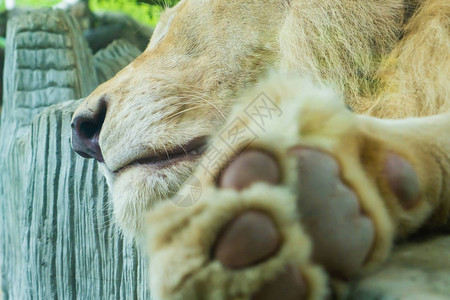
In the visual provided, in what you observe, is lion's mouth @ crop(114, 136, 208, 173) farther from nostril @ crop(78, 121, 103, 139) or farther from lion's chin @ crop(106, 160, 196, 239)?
nostril @ crop(78, 121, 103, 139)

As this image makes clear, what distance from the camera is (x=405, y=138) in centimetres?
105

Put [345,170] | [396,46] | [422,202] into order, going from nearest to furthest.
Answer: [345,170]
[422,202]
[396,46]

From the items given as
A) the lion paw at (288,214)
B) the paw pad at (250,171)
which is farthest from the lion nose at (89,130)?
the paw pad at (250,171)

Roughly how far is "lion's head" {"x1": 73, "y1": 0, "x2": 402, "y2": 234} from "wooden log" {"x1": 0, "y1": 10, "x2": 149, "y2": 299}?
0.35m

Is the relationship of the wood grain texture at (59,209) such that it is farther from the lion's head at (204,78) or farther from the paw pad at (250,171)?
the lion's head at (204,78)

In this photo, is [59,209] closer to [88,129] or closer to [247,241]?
[88,129]

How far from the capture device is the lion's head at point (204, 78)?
5.24 feet

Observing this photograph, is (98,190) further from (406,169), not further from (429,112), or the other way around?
(406,169)

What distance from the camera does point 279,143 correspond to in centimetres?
85

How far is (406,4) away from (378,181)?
853 millimetres

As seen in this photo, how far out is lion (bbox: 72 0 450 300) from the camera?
0.78 meters

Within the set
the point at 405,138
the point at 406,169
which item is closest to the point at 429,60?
the point at 405,138

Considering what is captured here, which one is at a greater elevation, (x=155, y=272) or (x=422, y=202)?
(x=155, y=272)

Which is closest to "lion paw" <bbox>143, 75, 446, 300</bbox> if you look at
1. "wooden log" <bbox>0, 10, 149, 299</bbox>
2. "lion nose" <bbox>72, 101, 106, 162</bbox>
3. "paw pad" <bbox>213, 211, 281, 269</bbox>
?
"paw pad" <bbox>213, 211, 281, 269</bbox>
